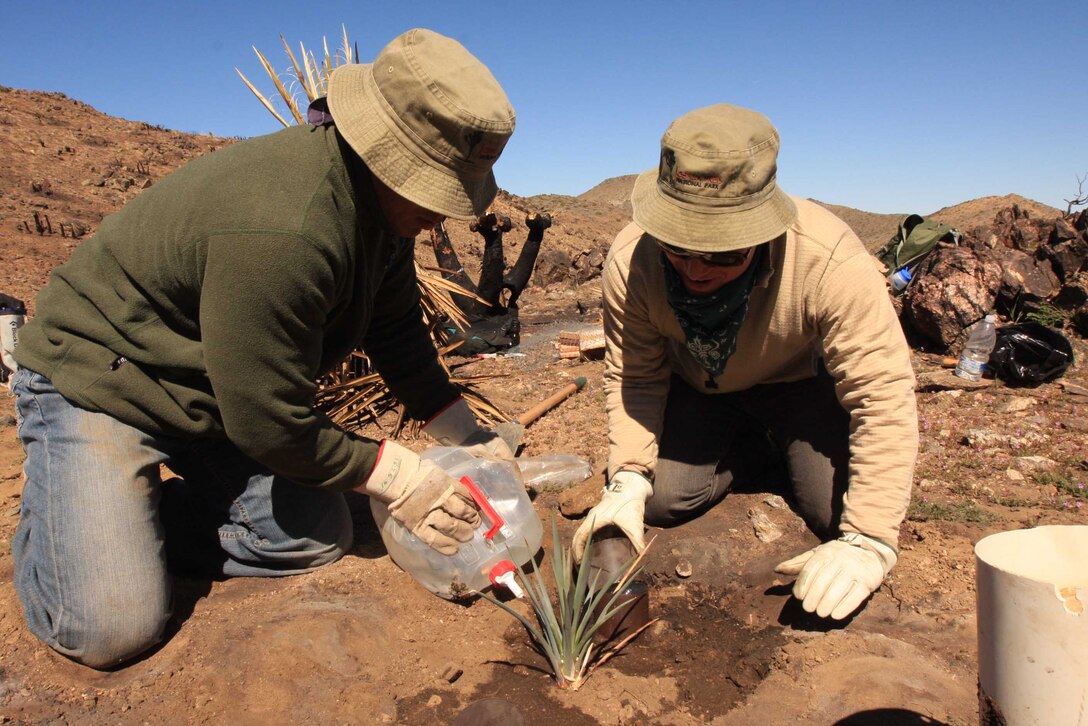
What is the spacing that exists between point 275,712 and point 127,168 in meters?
15.0

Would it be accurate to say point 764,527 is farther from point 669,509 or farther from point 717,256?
point 717,256

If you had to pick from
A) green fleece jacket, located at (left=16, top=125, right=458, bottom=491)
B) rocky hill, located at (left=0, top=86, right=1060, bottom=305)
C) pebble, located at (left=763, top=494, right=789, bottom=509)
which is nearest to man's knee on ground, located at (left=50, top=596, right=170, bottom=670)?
green fleece jacket, located at (left=16, top=125, right=458, bottom=491)

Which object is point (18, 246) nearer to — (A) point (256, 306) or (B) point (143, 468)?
(B) point (143, 468)

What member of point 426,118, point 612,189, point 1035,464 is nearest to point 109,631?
point 426,118

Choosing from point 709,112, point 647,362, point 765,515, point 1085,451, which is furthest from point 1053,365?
point 709,112

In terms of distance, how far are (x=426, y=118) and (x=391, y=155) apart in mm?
115

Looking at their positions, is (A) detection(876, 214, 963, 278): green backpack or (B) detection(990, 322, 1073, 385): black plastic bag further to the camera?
(A) detection(876, 214, 963, 278): green backpack

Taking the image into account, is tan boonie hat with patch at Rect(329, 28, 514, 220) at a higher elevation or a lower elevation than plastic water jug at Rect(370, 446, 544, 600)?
higher

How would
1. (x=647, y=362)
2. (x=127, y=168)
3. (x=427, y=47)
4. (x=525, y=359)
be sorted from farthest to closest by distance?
(x=127, y=168), (x=525, y=359), (x=647, y=362), (x=427, y=47)

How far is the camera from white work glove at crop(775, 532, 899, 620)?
1.77 metres

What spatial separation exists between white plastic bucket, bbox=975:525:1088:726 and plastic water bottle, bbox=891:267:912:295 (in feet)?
15.8

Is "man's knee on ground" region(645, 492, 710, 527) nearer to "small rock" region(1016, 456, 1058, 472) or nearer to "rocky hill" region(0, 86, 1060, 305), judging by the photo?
"small rock" region(1016, 456, 1058, 472)

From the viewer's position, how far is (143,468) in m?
2.02

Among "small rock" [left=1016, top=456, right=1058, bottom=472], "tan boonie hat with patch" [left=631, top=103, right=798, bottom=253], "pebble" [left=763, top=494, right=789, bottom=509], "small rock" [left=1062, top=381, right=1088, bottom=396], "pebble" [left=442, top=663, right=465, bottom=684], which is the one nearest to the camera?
"tan boonie hat with patch" [left=631, top=103, right=798, bottom=253]
